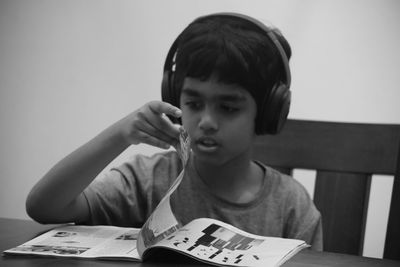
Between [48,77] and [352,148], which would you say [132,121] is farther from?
[48,77]

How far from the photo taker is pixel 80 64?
203 centimetres

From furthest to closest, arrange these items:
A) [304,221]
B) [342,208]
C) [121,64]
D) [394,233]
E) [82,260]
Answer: [121,64] < [342,208] < [304,221] < [394,233] < [82,260]

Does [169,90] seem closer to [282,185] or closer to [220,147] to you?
[220,147]

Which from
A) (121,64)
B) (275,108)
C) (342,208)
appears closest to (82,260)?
(275,108)

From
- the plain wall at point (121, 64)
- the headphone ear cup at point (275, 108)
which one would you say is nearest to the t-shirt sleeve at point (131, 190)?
the headphone ear cup at point (275, 108)

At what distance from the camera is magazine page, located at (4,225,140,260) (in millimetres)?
809

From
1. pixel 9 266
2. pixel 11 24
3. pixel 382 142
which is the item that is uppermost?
pixel 11 24

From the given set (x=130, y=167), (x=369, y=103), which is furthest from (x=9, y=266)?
(x=369, y=103)

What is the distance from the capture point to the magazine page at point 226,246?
2.61 feet

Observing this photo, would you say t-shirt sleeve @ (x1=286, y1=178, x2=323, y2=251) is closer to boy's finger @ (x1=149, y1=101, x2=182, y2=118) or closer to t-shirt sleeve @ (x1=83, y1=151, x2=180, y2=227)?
t-shirt sleeve @ (x1=83, y1=151, x2=180, y2=227)

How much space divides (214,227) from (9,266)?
0.32 m

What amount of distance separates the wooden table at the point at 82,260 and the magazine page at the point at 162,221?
0.04m

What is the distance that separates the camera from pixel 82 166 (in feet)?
3.26

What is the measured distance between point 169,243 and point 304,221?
1.41 feet
